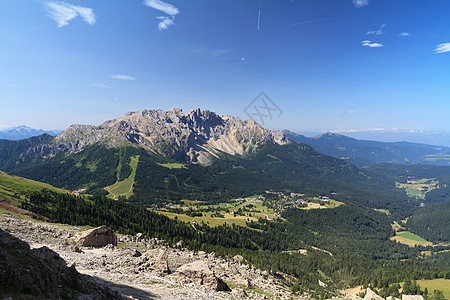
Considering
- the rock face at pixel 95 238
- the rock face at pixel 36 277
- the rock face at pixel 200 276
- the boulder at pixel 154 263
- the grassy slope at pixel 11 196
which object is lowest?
the rock face at pixel 200 276

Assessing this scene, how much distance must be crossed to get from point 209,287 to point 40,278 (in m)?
35.3

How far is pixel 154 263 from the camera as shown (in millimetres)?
45281

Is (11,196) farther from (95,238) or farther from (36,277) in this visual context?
(36,277)

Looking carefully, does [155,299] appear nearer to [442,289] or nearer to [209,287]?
[209,287]

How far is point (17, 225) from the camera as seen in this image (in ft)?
151

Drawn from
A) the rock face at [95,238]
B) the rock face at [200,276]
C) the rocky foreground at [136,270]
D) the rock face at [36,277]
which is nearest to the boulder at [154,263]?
the rocky foreground at [136,270]

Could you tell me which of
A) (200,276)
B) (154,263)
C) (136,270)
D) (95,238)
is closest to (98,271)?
(136,270)

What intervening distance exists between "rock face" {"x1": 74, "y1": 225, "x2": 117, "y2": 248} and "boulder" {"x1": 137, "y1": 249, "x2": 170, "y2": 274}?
42.5ft

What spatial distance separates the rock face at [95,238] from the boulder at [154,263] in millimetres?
12944

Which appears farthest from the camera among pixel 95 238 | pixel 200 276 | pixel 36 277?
pixel 95 238

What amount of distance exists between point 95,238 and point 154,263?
1745 centimetres

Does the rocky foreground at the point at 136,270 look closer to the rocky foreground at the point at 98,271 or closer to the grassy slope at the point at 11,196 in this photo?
the rocky foreground at the point at 98,271

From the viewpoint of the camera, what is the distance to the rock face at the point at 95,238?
159 ft

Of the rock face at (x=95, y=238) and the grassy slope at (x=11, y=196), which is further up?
the grassy slope at (x=11, y=196)
